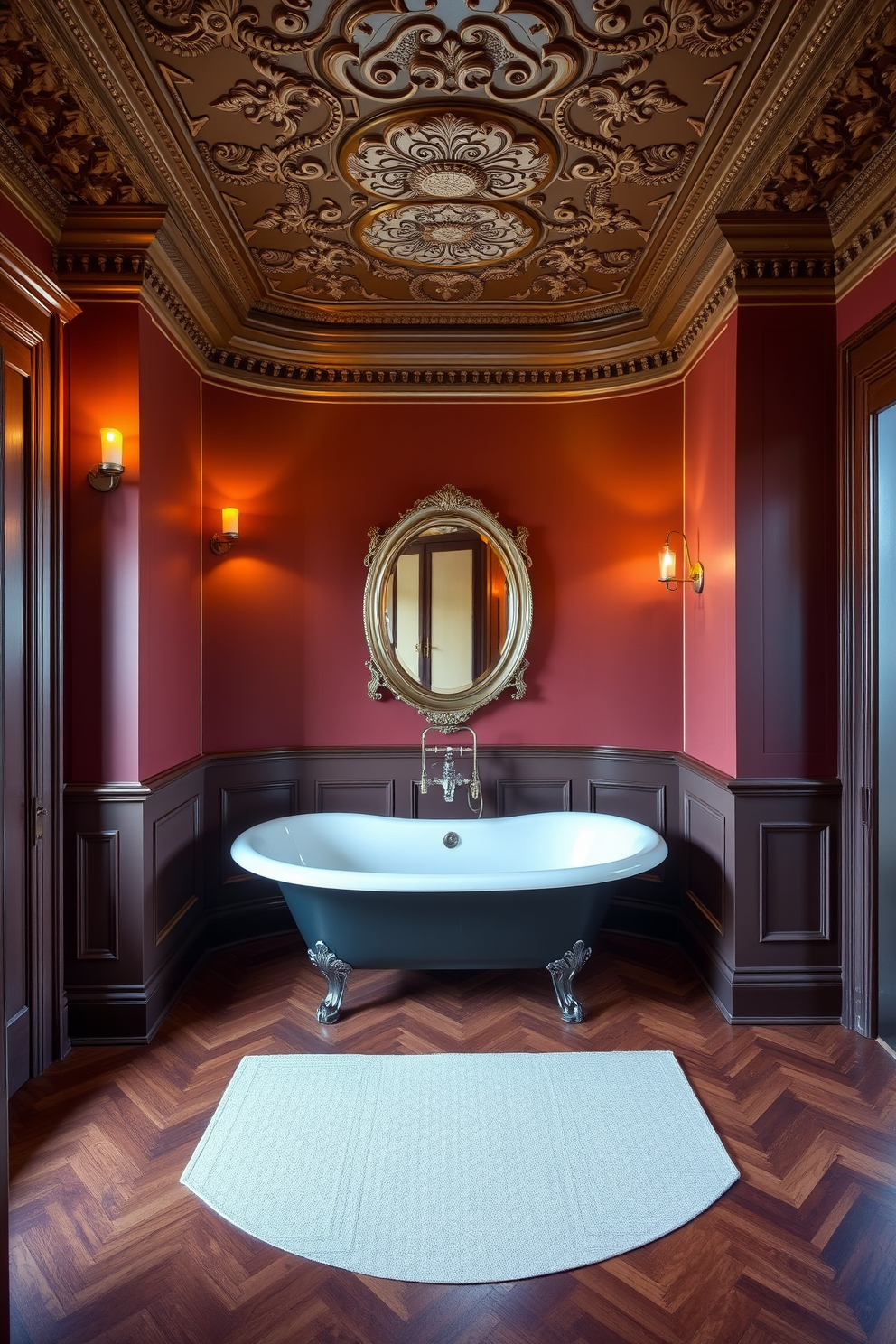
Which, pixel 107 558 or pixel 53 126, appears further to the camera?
pixel 107 558

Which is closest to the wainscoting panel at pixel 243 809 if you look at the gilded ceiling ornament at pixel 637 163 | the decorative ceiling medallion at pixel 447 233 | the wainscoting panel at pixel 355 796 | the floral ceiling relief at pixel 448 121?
the wainscoting panel at pixel 355 796

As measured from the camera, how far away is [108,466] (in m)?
2.63

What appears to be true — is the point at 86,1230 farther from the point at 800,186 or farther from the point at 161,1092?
the point at 800,186

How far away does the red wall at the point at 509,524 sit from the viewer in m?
3.70

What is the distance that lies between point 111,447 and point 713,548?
2251 mm

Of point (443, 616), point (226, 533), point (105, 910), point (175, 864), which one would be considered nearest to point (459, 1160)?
point (105, 910)

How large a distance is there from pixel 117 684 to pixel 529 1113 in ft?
6.21

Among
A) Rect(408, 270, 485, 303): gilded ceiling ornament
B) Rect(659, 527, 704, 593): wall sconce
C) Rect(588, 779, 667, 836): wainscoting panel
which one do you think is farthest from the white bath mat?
Rect(408, 270, 485, 303): gilded ceiling ornament

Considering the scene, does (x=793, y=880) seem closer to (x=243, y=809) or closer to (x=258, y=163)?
(x=243, y=809)

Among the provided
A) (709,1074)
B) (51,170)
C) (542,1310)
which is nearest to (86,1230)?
(542,1310)

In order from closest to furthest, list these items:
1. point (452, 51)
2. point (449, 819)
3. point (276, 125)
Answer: point (452, 51)
point (276, 125)
point (449, 819)

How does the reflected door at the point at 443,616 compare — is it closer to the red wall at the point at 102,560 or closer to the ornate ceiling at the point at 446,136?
the ornate ceiling at the point at 446,136

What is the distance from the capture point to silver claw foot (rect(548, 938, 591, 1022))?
9.30 ft

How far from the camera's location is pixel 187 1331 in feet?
5.15
